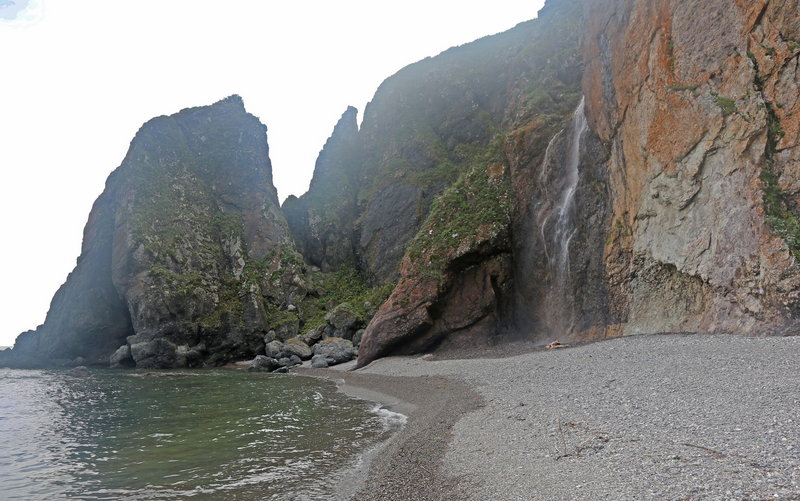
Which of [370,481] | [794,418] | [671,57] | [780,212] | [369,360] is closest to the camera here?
[794,418]

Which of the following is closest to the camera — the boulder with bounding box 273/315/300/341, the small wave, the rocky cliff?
the small wave

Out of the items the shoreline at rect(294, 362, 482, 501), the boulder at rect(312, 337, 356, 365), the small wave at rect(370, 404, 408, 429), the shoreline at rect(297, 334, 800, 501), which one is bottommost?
the boulder at rect(312, 337, 356, 365)

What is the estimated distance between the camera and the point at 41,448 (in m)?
12.9

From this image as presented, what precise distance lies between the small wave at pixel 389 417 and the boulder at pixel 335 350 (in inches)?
788

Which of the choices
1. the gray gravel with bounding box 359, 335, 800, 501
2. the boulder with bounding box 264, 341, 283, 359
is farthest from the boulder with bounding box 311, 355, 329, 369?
the gray gravel with bounding box 359, 335, 800, 501

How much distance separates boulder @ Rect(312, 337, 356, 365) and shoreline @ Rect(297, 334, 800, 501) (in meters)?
22.9

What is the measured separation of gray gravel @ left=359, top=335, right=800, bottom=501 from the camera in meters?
5.29

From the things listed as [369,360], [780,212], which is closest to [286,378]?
[369,360]

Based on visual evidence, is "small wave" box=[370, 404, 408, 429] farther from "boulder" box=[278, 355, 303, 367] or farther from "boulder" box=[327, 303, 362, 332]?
"boulder" box=[327, 303, 362, 332]

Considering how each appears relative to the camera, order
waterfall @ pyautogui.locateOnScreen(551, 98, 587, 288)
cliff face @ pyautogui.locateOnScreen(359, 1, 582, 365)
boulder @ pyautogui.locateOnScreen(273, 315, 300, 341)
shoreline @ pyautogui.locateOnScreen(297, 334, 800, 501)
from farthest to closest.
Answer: boulder @ pyautogui.locateOnScreen(273, 315, 300, 341) < cliff face @ pyautogui.locateOnScreen(359, 1, 582, 365) < waterfall @ pyautogui.locateOnScreen(551, 98, 587, 288) < shoreline @ pyautogui.locateOnScreen(297, 334, 800, 501)

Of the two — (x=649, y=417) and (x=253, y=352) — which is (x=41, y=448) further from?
(x=253, y=352)

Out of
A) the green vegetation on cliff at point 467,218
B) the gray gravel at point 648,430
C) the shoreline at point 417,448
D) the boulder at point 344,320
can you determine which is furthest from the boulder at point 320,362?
the gray gravel at point 648,430

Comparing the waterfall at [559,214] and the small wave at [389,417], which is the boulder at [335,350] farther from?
the small wave at [389,417]

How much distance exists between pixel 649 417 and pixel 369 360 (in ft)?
79.0
